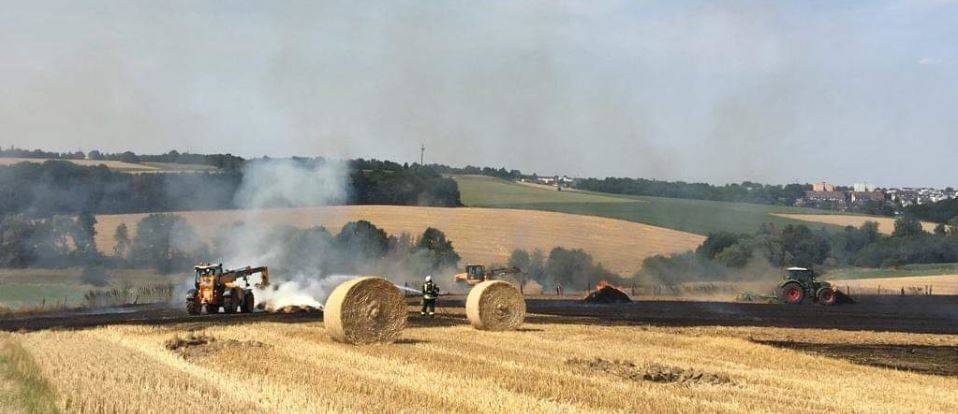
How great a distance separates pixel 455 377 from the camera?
51.7 ft

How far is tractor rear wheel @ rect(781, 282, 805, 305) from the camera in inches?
1988

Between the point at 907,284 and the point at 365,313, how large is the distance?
52.2 m

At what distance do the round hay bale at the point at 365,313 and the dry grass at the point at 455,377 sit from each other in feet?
1.50

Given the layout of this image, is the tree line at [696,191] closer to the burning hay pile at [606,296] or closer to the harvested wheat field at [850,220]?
the harvested wheat field at [850,220]

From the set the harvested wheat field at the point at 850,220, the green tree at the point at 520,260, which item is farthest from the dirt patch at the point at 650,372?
the harvested wheat field at the point at 850,220

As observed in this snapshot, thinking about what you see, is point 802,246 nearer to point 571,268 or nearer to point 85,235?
point 571,268

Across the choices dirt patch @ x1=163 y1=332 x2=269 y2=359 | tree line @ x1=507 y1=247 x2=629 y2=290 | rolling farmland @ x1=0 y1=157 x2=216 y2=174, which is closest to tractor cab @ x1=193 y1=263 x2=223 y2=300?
dirt patch @ x1=163 y1=332 x2=269 y2=359

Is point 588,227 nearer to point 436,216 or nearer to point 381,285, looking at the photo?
point 436,216

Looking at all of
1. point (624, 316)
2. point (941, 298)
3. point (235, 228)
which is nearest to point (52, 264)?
point (235, 228)

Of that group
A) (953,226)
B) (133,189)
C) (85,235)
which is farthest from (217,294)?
→ (953,226)

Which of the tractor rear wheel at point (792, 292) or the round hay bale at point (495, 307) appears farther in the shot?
the tractor rear wheel at point (792, 292)

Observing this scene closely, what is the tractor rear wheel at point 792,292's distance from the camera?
166ft

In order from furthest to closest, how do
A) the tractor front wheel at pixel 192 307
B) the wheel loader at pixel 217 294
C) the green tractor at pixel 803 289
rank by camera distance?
the green tractor at pixel 803 289, the wheel loader at pixel 217 294, the tractor front wheel at pixel 192 307

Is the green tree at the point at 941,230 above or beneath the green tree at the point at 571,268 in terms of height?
above
